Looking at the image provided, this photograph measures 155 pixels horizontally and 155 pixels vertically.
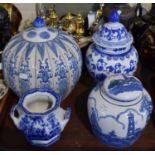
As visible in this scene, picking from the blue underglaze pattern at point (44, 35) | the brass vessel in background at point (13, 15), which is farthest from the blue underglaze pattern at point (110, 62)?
the brass vessel in background at point (13, 15)

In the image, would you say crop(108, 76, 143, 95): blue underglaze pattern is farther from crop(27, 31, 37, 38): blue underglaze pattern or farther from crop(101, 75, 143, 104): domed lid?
crop(27, 31, 37, 38): blue underglaze pattern

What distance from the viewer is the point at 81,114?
688mm

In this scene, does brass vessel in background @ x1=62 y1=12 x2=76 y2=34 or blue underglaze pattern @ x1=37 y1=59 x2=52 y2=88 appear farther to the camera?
brass vessel in background @ x1=62 y1=12 x2=76 y2=34

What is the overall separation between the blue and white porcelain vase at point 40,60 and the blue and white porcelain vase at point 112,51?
5cm

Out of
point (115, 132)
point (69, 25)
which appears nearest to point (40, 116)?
point (115, 132)

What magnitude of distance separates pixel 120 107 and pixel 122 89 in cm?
3

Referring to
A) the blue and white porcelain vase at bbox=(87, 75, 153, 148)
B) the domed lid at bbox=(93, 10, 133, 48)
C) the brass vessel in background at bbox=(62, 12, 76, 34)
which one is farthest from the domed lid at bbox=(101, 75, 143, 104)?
the brass vessel in background at bbox=(62, 12, 76, 34)

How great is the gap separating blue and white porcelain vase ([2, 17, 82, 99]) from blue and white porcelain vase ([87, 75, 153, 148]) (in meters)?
0.09

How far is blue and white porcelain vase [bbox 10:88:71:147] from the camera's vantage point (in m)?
0.57

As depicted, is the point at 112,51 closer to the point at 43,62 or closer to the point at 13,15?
the point at 43,62

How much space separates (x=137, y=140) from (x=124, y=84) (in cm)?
14

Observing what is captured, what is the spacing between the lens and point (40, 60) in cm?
62

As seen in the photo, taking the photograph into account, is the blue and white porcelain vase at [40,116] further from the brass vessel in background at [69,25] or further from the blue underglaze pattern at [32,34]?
the brass vessel in background at [69,25]

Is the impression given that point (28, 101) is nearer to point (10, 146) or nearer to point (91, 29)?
point (10, 146)
